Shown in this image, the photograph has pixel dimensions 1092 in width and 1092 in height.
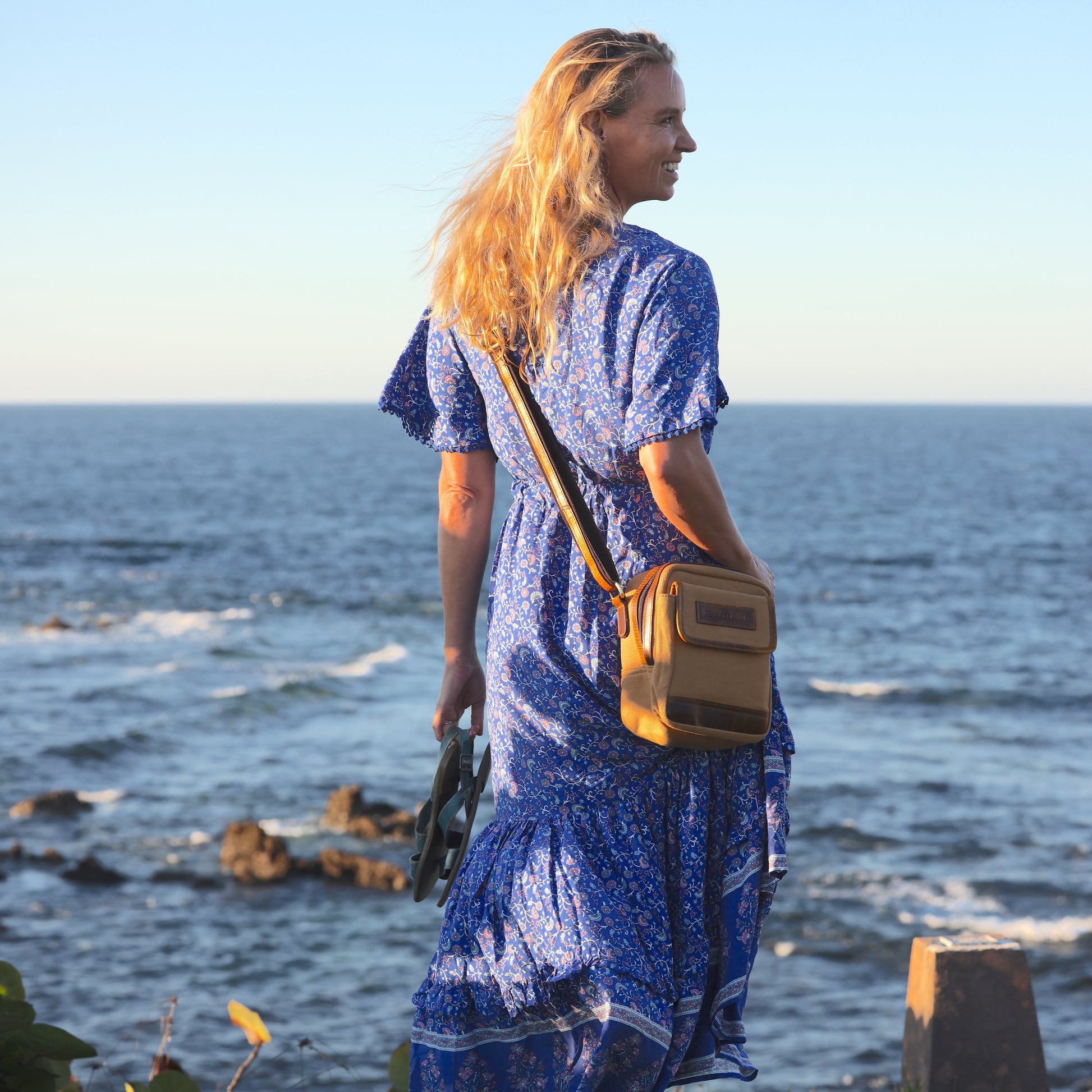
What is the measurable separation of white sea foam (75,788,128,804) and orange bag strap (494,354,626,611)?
11681mm

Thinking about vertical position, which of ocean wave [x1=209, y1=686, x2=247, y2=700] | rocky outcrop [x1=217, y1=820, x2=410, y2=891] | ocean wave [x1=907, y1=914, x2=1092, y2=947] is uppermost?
ocean wave [x1=907, y1=914, x2=1092, y2=947]

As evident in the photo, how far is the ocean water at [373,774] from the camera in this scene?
8508 millimetres

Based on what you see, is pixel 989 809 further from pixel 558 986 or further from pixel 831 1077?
pixel 558 986

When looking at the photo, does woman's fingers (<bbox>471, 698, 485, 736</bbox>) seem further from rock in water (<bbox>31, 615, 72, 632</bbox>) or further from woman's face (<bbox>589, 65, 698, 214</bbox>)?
rock in water (<bbox>31, 615, 72, 632</bbox>)

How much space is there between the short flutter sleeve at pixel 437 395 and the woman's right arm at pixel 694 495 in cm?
52

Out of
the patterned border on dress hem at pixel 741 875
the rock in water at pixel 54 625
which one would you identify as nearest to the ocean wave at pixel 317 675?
the rock in water at pixel 54 625

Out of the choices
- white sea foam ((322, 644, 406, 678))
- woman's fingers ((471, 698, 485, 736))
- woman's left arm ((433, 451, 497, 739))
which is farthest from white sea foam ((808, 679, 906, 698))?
woman's left arm ((433, 451, 497, 739))

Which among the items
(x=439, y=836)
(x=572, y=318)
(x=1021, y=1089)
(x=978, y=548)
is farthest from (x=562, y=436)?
(x=978, y=548)

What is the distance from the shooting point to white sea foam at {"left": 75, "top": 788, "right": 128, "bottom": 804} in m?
12.8

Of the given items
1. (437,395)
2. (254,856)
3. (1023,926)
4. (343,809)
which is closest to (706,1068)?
(437,395)

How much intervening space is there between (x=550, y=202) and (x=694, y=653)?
2.76ft

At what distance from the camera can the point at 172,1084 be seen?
2385mm

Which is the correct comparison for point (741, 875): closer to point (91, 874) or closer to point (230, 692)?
point (91, 874)

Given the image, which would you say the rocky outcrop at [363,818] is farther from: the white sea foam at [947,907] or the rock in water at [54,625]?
the rock in water at [54,625]
